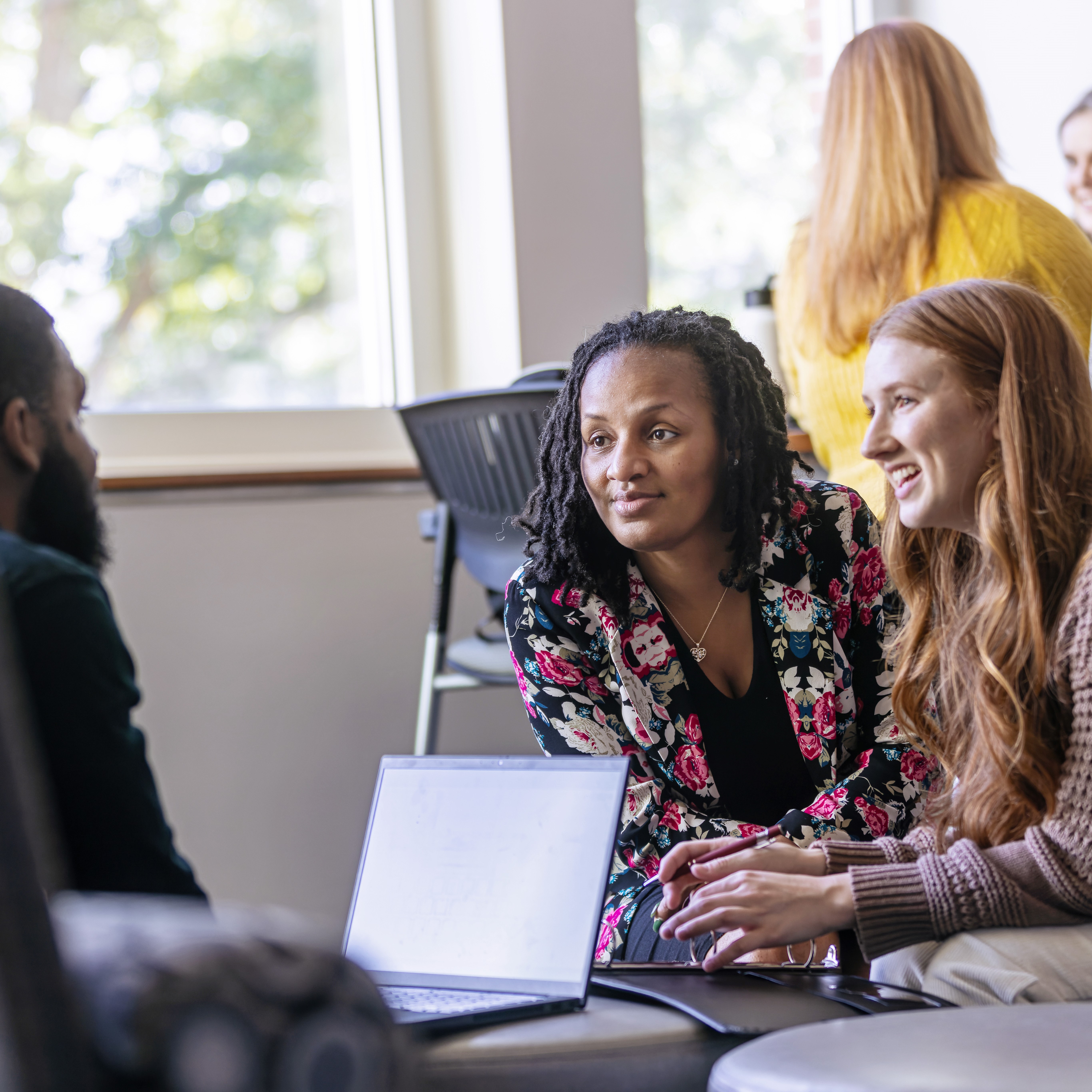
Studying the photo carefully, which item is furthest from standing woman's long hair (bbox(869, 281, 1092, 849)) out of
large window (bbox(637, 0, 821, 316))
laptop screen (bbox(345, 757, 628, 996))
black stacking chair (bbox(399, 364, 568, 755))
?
large window (bbox(637, 0, 821, 316))

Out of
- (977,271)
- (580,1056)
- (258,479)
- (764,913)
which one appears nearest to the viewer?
(580,1056)

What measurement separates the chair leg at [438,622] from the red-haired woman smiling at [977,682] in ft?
3.59

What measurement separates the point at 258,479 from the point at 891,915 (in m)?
1.77

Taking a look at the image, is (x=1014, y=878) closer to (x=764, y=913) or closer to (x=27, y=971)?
(x=764, y=913)

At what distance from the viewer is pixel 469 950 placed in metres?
0.96

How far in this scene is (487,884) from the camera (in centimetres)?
98

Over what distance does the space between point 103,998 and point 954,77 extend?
1802 mm

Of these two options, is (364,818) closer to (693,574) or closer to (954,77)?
(693,574)

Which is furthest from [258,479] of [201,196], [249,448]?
[201,196]

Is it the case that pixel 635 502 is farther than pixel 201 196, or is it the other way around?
pixel 201 196

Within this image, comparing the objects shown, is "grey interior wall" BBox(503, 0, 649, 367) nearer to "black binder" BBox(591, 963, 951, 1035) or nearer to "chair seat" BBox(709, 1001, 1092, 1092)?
"black binder" BBox(591, 963, 951, 1035)

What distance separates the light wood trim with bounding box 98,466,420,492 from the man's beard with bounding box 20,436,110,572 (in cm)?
173

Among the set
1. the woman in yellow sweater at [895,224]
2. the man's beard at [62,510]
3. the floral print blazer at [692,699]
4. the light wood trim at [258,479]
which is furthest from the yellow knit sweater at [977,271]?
the man's beard at [62,510]

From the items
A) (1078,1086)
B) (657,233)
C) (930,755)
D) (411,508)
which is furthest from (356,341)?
(1078,1086)
